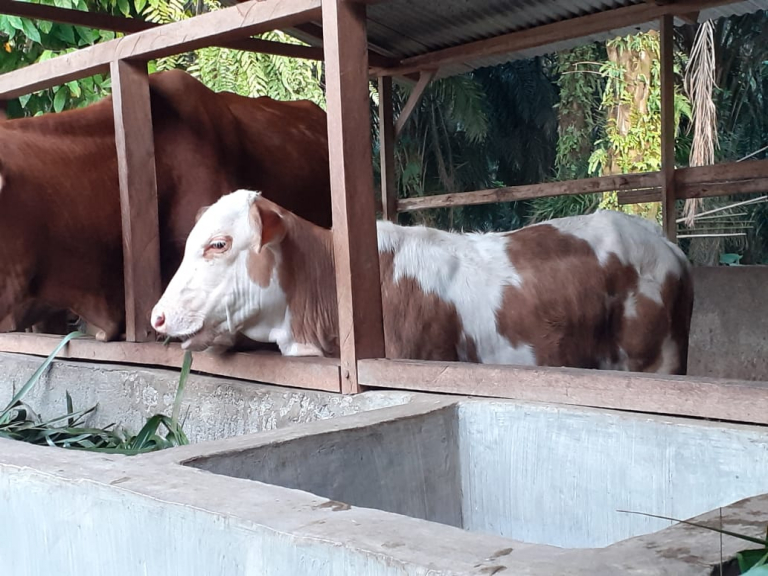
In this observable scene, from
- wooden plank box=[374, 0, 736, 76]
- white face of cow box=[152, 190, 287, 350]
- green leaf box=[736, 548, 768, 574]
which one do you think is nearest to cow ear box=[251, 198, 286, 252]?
white face of cow box=[152, 190, 287, 350]

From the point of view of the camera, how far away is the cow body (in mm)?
4734

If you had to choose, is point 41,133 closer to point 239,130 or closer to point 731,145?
point 239,130

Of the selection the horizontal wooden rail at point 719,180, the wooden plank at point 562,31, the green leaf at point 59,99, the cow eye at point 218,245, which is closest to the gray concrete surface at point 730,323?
the horizontal wooden rail at point 719,180

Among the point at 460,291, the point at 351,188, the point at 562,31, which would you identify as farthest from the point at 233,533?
the point at 562,31

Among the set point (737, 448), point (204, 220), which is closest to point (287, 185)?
Answer: point (204, 220)

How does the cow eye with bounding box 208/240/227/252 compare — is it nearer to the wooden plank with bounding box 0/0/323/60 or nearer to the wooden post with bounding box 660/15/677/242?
the wooden plank with bounding box 0/0/323/60

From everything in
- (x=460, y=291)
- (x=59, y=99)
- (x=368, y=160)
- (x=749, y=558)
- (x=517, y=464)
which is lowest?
(x=517, y=464)

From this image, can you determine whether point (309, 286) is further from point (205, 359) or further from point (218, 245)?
point (205, 359)

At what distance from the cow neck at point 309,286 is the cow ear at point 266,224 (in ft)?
0.37

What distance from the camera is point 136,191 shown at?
436 cm

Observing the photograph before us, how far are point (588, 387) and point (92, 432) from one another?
216 centimetres

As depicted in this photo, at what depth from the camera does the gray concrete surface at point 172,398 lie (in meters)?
3.35

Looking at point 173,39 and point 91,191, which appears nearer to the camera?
point 173,39

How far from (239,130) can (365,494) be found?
3.87 m
